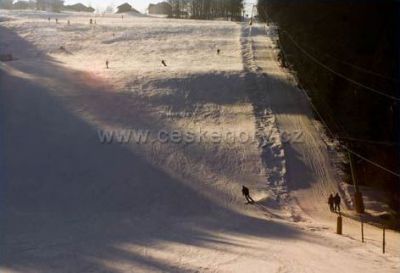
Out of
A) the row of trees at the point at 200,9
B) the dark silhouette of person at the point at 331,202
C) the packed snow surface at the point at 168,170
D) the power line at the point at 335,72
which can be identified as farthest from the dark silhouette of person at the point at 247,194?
the row of trees at the point at 200,9

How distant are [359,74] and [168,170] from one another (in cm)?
1062

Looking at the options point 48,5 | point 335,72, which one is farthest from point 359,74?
point 48,5

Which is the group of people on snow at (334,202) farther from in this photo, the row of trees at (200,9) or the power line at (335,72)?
the row of trees at (200,9)

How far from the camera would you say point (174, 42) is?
5009 cm

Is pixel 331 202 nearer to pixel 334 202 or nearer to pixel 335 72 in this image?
pixel 334 202

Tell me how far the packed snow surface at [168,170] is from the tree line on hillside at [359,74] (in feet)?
6.90

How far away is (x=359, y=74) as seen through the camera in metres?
27.2

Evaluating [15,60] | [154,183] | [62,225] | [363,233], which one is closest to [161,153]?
[154,183]

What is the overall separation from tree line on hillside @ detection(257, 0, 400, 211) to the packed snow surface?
210 centimetres

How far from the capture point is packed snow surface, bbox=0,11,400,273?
1714cm

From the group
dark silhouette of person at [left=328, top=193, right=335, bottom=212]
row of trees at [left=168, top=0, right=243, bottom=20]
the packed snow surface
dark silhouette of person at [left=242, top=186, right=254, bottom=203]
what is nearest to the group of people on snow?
dark silhouette of person at [left=328, top=193, right=335, bottom=212]

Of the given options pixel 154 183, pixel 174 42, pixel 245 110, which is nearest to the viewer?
pixel 154 183

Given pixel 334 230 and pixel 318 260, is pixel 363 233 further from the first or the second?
pixel 318 260

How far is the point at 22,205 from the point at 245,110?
15.4 m
